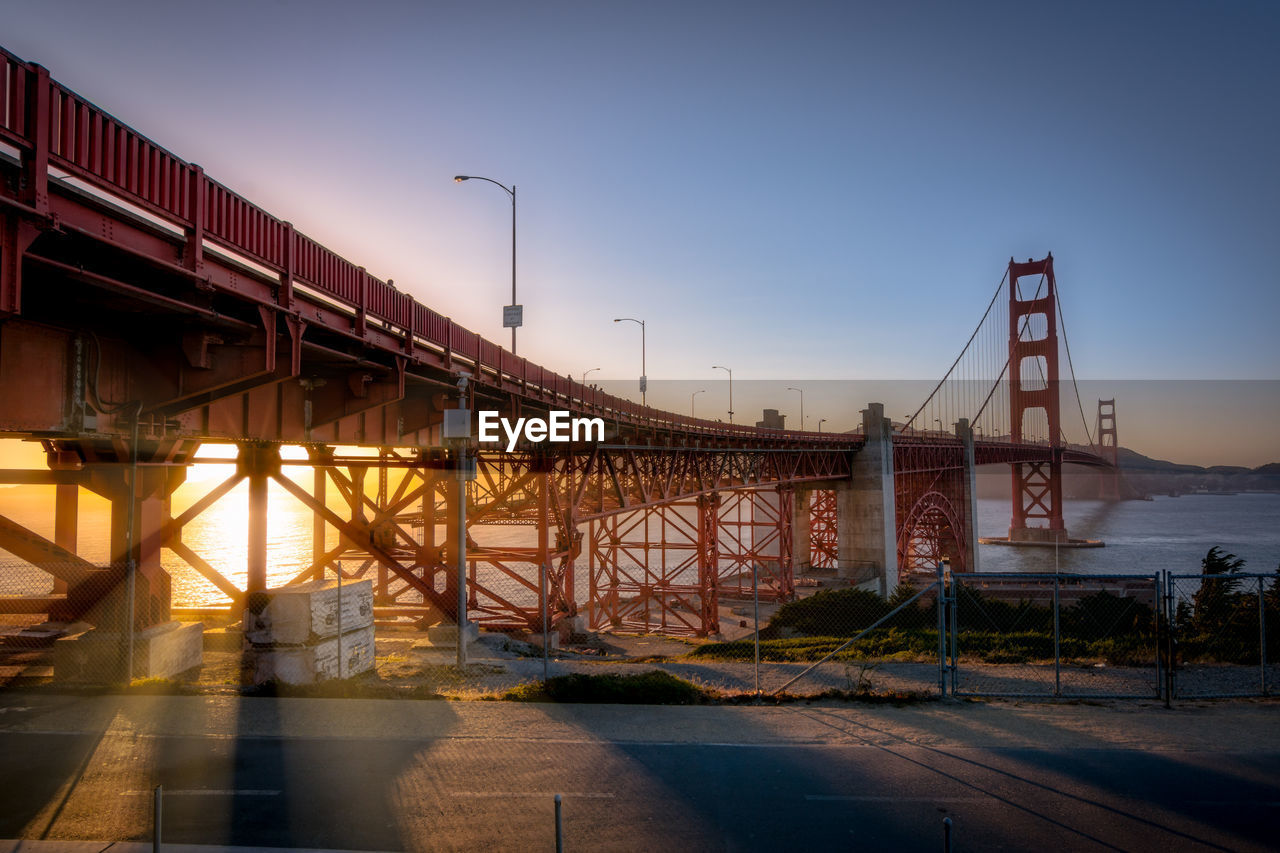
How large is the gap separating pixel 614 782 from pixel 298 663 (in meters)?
6.68

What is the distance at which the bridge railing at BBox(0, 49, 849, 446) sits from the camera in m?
5.71

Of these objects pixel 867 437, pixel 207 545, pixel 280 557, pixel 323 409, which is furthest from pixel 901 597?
pixel 207 545

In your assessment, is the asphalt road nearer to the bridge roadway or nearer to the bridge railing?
the bridge roadway

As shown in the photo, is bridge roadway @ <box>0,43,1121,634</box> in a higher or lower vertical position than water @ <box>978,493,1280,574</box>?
higher

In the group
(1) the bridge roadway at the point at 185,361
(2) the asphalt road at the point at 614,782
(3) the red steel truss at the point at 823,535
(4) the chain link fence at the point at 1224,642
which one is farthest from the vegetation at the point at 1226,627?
(3) the red steel truss at the point at 823,535

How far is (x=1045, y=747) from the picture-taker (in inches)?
372

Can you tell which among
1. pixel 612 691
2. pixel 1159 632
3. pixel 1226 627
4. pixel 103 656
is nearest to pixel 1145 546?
pixel 1226 627

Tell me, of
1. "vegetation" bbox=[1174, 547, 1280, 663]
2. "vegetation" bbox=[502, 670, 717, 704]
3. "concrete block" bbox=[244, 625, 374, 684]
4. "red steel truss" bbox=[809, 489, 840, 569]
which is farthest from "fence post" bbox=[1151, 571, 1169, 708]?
"red steel truss" bbox=[809, 489, 840, 569]

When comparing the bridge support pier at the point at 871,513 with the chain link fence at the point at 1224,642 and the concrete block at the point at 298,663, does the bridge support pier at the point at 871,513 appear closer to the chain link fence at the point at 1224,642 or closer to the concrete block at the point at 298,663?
the chain link fence at the point at 1224,642

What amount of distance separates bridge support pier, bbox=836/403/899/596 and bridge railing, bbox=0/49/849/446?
36880mm

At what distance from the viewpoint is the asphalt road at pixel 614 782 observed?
23.3 feet

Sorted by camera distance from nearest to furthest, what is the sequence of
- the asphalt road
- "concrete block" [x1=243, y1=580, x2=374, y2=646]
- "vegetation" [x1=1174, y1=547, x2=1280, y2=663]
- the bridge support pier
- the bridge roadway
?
the bridge roadway
the asphalt road
"concrete block" [x1=243, y1=580, x2=374, y2=646]
"vegetation" [x1=1174, y1=547, x2=1280, y2=663]
the bridge support pier

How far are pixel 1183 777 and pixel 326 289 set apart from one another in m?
12.2

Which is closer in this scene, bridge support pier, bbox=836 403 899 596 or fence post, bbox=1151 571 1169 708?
fence post, bbox=1151 571 1169 708
